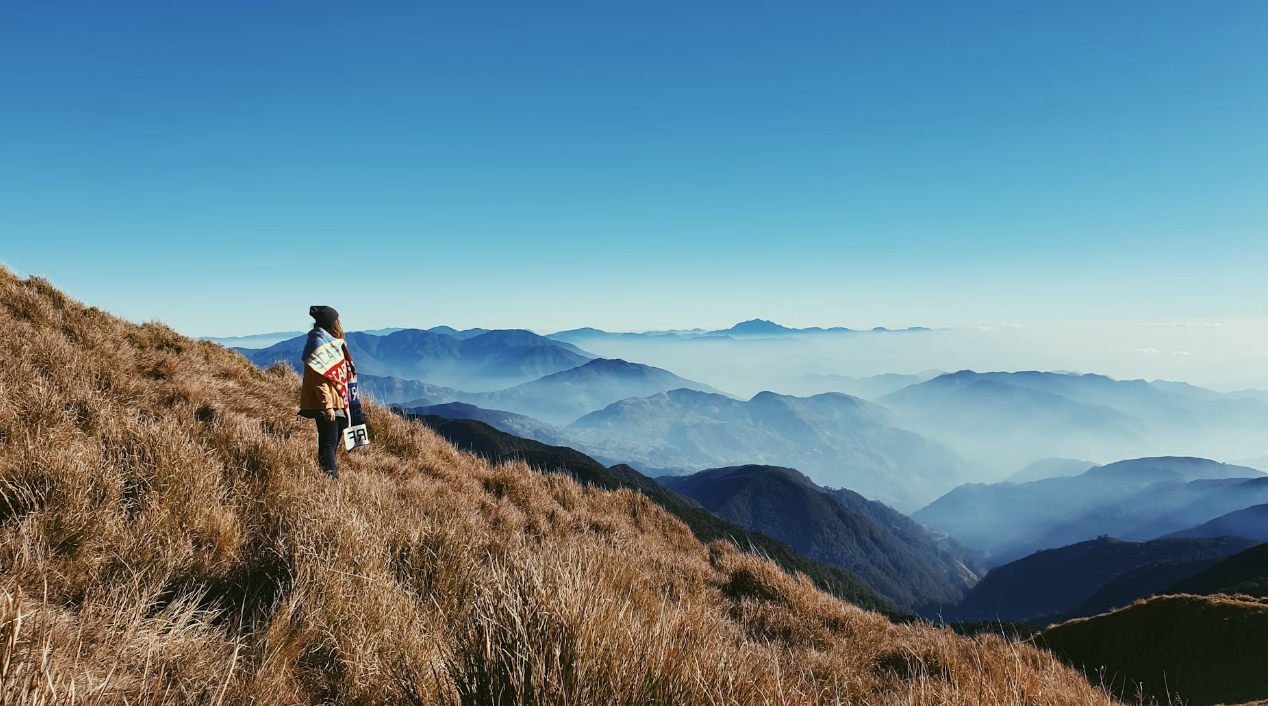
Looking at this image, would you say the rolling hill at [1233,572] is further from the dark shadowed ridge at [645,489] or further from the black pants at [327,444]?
the black pants at [327,444]

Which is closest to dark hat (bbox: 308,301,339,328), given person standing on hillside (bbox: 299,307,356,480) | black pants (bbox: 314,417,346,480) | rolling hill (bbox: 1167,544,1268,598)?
person standing on hillside (bbox: 299,307,356,480)

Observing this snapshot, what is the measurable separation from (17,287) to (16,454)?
8.83m

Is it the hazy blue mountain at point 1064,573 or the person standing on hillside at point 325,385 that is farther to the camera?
the hazy blue mountain at point 1064,573

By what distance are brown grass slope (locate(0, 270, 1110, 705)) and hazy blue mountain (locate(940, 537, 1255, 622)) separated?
18119 centimetres

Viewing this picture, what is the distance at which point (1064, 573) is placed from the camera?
172m

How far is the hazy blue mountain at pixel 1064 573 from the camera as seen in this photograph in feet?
515

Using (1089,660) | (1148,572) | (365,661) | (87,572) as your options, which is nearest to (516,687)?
(365,661)

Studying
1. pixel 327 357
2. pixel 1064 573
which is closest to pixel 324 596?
pixel 327 357

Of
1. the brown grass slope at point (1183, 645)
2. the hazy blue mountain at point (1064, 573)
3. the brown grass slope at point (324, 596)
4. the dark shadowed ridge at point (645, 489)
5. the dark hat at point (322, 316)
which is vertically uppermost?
the dark hat at point (322, 316)

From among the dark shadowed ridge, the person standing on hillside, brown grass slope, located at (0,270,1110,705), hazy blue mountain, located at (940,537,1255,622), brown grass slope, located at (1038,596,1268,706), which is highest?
the person standing on hillside

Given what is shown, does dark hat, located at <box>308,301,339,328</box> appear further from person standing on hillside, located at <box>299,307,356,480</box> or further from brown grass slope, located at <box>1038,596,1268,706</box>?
brown grass slope, located at <box>1038,596,1268,706</box>

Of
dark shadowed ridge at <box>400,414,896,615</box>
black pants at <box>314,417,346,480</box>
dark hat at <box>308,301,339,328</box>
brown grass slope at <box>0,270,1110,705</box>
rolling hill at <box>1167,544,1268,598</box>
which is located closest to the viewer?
brown grass slope at <box>0,270,1110,705</box>

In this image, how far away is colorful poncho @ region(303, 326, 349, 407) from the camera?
6.40 m

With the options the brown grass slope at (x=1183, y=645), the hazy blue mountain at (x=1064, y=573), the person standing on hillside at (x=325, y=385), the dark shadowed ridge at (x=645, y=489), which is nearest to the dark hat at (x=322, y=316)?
the person standing on hillside at (x=325, y=385)
